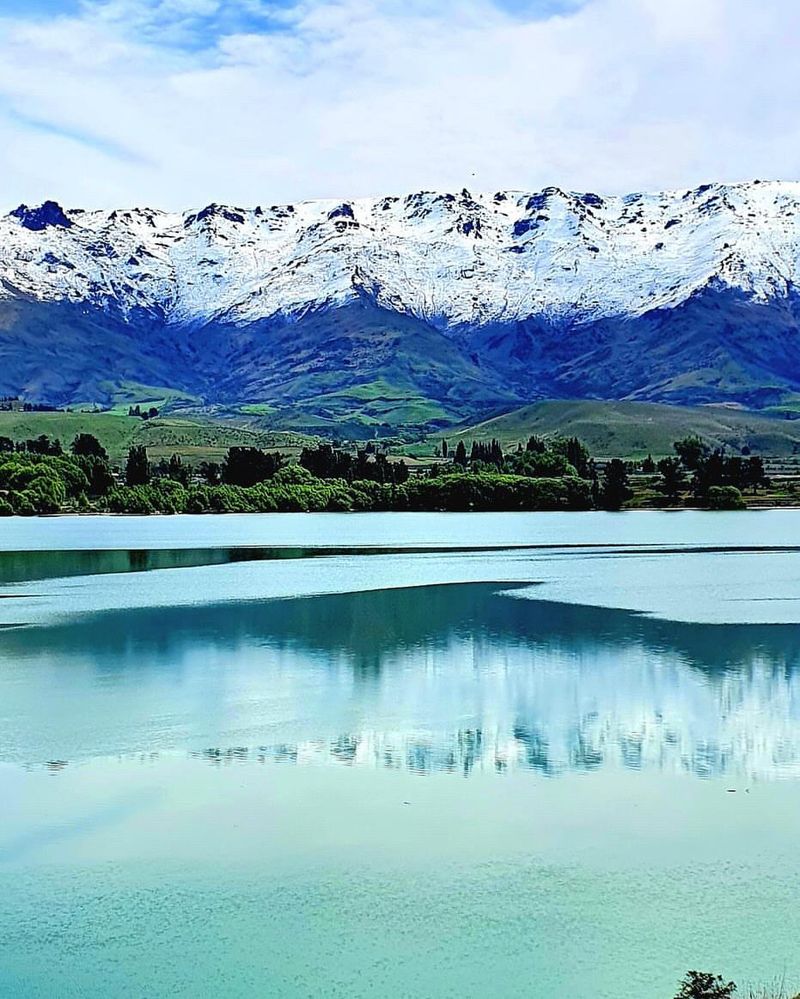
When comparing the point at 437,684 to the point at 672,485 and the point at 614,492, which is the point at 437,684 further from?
the point at 672,485

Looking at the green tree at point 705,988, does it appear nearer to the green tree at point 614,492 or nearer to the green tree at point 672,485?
the green tree at point 614,492

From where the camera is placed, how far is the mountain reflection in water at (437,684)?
110 feet

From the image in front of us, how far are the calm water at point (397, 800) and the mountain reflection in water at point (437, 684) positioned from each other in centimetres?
17

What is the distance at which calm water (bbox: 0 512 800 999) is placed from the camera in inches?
781

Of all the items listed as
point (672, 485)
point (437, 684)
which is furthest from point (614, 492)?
point (437, 684)

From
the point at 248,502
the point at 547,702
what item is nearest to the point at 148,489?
the point at 248,502

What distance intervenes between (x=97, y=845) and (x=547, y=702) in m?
18.0

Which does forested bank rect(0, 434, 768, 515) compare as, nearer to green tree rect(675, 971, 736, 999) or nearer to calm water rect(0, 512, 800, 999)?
calm water rect(0, 512, 800, 999)

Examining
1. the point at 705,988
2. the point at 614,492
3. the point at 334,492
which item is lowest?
the point at 705,988

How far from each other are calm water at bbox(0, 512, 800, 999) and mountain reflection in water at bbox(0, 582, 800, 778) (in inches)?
6.7

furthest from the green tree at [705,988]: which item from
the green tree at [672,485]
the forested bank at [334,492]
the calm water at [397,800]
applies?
the green tree at [672,485]

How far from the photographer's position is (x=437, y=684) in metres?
43.9

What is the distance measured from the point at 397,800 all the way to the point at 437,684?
1567 cm

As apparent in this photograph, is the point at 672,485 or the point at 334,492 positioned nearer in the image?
the point at 334,492
